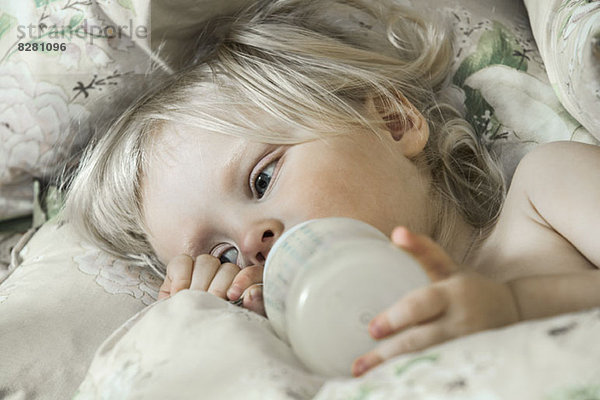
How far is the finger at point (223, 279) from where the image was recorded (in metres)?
0.91

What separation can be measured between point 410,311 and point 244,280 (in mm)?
381

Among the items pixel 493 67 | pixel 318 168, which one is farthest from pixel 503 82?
pixel 318 168

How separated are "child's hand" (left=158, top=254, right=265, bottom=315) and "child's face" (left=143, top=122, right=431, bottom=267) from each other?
31 mm

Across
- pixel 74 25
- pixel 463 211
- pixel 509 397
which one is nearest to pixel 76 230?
pixel 74 25

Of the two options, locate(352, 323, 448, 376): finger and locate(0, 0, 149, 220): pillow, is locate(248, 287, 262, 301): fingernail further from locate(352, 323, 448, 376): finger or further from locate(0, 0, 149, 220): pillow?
locate(0, 0, 149, 220): pillow

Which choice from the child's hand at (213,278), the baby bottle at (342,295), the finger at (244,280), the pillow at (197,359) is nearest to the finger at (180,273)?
the child's hand at (213,278)

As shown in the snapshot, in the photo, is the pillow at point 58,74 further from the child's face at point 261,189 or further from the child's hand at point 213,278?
Answer: the child's hand at point 213,278

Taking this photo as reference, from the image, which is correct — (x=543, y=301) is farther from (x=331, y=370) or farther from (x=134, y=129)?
(x=134, y=129)

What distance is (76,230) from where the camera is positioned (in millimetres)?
1260

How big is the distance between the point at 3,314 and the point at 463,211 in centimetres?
76

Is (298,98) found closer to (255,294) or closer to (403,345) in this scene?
(255,294)

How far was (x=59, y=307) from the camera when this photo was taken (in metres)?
0.98

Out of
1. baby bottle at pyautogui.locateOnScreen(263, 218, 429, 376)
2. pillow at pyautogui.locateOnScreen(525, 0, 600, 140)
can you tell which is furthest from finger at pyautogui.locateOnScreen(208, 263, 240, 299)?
pillow at pyautogui.locateOnScreen(525, 0, 600, 140)

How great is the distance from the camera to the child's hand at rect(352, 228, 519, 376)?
543mm
